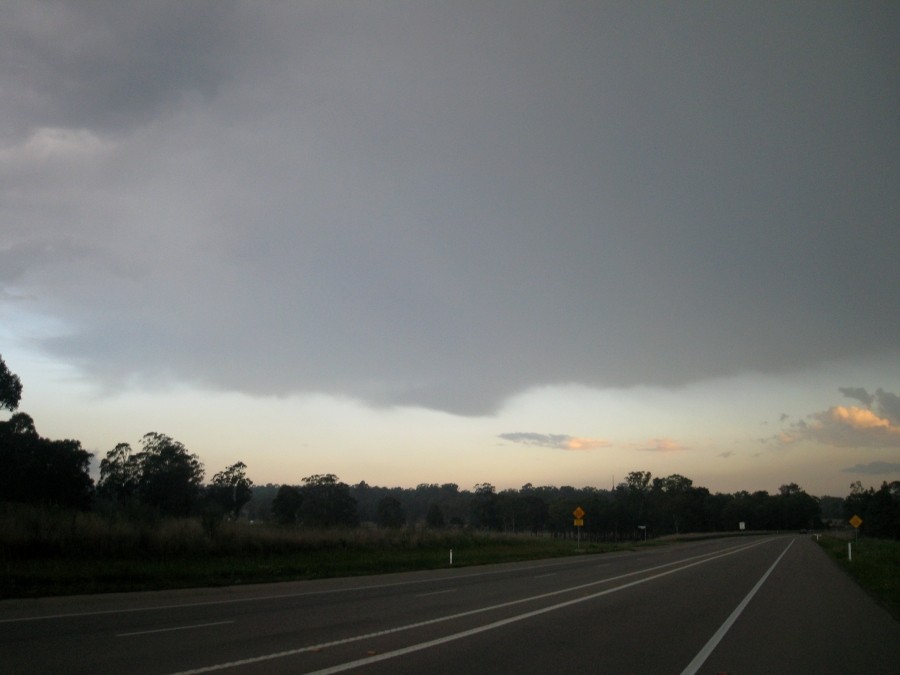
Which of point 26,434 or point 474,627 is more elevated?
point 26,434

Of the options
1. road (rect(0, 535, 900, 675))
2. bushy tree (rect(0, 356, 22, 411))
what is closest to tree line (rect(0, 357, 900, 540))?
bushy tree (rect(0, 356, 22, 411))

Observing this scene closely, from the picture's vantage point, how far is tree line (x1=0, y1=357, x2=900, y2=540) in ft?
177

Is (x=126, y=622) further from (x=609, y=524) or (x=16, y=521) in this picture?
(x=609, y=524)

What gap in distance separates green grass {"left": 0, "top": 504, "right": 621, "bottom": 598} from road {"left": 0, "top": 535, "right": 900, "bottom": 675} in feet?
10.2

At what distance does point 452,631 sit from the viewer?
41.3 ft

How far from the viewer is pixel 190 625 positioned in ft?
43.1

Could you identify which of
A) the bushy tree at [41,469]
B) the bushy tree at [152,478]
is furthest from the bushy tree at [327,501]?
the bushy tree at [41,469]

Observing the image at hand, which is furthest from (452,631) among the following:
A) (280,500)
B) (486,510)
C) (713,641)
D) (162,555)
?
(486,510)

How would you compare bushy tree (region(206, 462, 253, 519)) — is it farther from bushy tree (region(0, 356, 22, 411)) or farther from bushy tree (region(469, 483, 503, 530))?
bushy tree (region(469, 483, 503, 530))

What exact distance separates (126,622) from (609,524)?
152952 millimetres

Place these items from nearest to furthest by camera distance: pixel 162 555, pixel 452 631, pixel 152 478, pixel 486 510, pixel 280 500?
1. pixel 452 631
2. pixel 162 555
3. pixel 152 478
4. pixel 280 500
5. pixel 486 510

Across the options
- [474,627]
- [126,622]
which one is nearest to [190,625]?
[126,622]

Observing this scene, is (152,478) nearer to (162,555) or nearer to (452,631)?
(162,555)

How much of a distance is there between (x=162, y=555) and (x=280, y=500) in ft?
215
